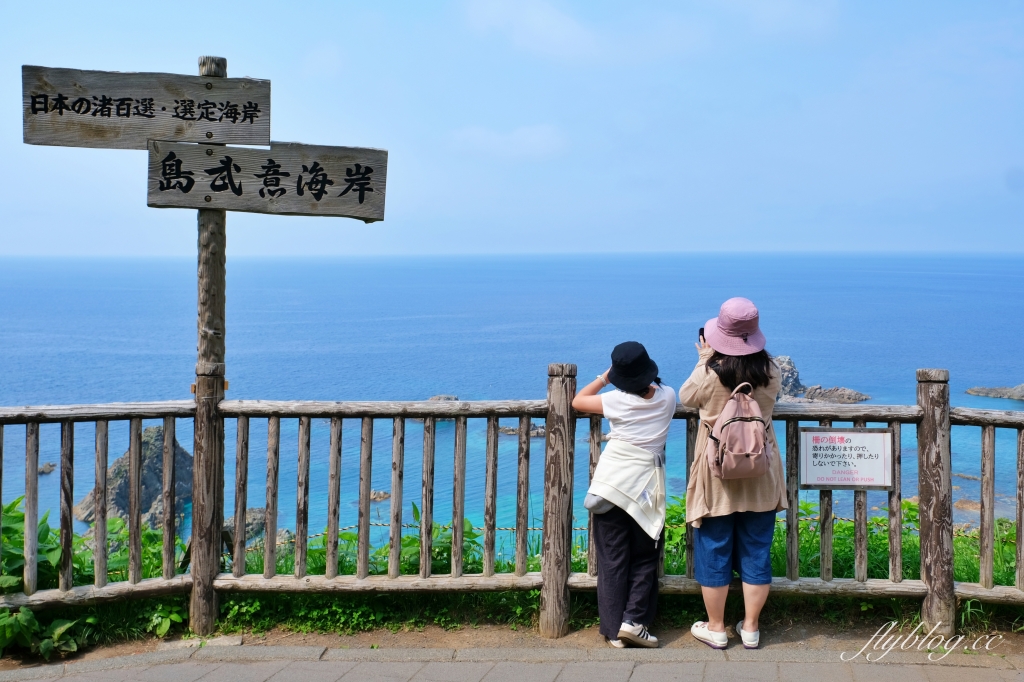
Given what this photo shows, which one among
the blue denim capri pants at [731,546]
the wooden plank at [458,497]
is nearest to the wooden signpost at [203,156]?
the wooden plank at [458,497]

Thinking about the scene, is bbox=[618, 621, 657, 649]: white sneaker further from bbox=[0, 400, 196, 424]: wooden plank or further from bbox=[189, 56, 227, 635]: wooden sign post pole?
bbox=[0, 400, 196, 424]: wooden plank

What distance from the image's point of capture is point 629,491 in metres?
4.15

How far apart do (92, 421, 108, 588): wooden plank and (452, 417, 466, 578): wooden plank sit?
69.6 inches

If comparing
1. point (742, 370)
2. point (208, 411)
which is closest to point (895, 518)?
point (742, 370)

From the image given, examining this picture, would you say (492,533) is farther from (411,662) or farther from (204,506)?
(204,506)

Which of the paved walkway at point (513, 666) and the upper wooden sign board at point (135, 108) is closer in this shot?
the paved walkway at point (513, 666)

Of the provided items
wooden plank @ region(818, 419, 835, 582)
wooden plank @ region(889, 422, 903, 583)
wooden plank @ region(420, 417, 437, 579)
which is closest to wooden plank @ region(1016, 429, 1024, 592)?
wooden plank @ region(889, 422, 903, 583)

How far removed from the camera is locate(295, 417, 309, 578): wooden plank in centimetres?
446

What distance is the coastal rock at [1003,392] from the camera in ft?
122

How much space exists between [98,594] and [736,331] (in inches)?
138

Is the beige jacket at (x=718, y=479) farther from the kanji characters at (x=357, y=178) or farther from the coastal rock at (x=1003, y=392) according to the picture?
the coastal rock at (x=1003, y=392)

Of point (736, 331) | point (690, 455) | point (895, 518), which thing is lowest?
point (895, 518)

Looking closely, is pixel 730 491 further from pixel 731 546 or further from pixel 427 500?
pixel 427 500

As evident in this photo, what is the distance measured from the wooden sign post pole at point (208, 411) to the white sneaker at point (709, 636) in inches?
101
